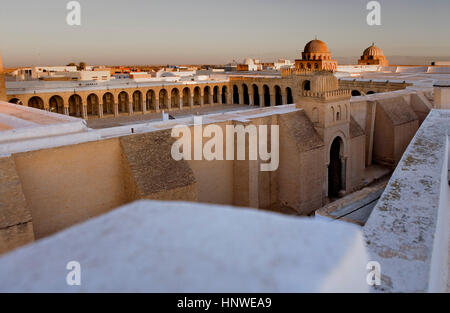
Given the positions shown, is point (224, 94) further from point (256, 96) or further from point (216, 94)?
point (256, 96)

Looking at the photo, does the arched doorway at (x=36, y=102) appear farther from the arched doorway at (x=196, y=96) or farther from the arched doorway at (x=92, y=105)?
the arched doorway at (x=196, y=96)

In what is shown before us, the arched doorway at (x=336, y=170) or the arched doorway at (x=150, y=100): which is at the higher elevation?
the arched doorway at (x=150, y=100)

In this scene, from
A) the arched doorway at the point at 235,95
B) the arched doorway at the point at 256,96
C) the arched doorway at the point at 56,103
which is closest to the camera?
the arched doorway at the point at 56,103

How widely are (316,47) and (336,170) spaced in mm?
23786

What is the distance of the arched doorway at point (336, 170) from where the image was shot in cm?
1538

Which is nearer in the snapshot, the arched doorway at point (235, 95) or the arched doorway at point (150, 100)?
the arched doorway at point (150, 100)

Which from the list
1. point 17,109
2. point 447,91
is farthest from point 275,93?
point 17,109

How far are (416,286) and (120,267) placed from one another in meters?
2.75

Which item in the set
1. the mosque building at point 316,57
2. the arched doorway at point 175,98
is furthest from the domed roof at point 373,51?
the arched doorway at point 175,98

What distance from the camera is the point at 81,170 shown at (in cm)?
970

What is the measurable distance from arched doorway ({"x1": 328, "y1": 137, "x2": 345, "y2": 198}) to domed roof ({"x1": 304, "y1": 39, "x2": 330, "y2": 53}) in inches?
913

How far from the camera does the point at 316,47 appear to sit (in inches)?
1439

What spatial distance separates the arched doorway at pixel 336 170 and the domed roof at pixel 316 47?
23.2 meters

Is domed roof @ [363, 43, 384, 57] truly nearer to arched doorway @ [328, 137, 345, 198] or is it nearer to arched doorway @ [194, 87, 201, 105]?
arched doorway @ [194, 87, 201, 105]
